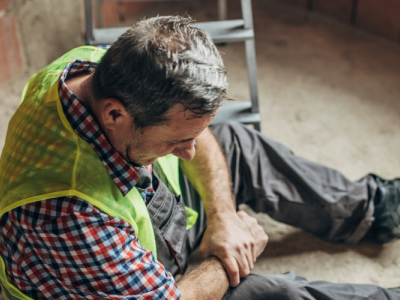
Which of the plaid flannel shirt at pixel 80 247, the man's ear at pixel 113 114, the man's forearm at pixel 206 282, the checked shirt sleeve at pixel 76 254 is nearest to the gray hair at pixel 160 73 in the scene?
the man's ear at pixel 113 114

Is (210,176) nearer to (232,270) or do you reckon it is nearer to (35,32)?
(232,270)

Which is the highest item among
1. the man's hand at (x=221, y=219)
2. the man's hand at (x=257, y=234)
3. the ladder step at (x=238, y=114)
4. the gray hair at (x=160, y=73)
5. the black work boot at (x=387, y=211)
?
the gray hair at (x=160, y=73)

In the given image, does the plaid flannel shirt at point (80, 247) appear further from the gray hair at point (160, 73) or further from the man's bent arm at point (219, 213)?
the man's bent arm at point (219, 213)

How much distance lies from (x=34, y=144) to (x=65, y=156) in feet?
0.28

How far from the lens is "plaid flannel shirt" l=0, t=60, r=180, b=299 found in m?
0.81

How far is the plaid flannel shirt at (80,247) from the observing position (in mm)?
814

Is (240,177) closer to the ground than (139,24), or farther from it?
closer to the ground

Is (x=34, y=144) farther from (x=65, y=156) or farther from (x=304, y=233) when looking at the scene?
(x=304, y=233)

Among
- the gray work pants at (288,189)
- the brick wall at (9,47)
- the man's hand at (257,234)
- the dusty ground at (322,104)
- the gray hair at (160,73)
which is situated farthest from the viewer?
the brick wall at (9,47)

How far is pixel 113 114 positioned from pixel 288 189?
2.70ft

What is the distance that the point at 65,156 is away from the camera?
86 cm

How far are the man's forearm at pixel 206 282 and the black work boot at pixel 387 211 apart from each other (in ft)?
2.36

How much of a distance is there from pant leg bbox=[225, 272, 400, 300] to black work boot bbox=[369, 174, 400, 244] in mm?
317

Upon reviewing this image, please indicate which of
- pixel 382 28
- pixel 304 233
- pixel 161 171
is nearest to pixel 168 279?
pixel 161 171
